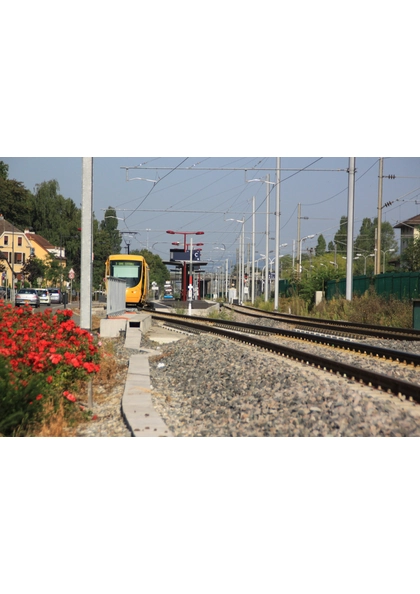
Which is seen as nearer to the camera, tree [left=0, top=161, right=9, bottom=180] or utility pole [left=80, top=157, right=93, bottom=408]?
utility pole [left=80, top=157, right=93, bottom=408]

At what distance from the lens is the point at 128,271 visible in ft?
144

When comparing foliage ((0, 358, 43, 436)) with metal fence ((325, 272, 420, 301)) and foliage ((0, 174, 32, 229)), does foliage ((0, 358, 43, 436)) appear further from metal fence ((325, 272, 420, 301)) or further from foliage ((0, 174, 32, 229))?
foliage ((0, 174, 32, 229))

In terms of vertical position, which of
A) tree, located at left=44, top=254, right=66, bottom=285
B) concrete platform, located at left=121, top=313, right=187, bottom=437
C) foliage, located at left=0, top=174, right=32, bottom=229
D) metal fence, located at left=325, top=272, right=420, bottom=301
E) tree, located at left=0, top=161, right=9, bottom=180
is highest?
tree, located at left=0, top=161, right=9, bottom=180

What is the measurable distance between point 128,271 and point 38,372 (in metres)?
34.7

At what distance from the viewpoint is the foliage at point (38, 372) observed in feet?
26.4

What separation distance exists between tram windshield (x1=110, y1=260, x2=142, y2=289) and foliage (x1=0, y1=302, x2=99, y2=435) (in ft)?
100

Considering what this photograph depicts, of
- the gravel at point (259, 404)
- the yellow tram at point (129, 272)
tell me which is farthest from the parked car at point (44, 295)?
the gravel at point (259, 404)

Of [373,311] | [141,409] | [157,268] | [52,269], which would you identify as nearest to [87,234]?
[141,409]

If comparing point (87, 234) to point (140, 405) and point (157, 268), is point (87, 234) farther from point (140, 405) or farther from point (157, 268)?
point (157, 268)

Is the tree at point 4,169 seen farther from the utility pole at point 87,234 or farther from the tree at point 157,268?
the utility pole at point 87,234

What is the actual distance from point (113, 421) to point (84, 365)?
79cm

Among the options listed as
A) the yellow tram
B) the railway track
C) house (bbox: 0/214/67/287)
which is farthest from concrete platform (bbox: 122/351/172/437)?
house (bbox: 0/214/67/287)

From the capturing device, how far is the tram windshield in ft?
144
